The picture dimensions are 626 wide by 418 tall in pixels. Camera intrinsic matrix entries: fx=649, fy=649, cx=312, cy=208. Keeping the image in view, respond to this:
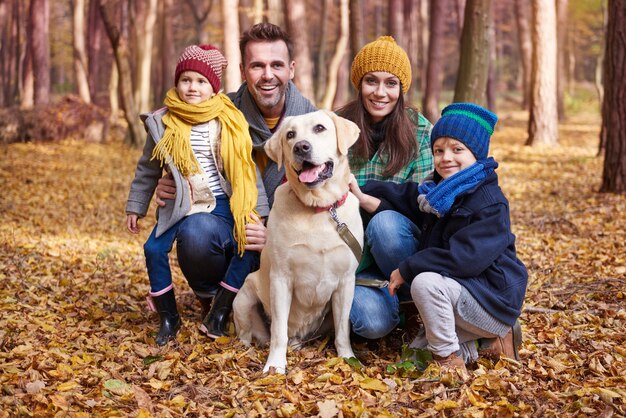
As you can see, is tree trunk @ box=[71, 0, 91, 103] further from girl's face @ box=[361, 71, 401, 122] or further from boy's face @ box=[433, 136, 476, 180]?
boy's face @ box=[433, 136, 476, 180]

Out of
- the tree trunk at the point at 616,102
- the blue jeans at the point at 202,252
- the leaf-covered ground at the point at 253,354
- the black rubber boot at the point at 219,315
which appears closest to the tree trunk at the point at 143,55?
the leaf-covered ground at the point at 253,354

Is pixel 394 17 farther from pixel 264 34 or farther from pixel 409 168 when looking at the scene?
pixel 409 168

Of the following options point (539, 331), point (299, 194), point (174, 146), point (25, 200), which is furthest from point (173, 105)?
point (25, 200)

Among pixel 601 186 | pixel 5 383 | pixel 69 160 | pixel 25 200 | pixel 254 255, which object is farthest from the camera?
pixel 69 160

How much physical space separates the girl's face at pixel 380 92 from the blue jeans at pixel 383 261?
0.73 meters

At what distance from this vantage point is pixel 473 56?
9078 millimetres

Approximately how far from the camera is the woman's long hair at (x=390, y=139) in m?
4.00

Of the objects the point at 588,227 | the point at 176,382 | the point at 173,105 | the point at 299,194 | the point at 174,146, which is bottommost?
the point at 176,382

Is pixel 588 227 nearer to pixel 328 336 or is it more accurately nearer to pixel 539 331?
pixel 539 331

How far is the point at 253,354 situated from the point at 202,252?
2.31 feet

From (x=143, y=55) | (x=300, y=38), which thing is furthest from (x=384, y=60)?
(x=143, y=55)

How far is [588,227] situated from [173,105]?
178 inches

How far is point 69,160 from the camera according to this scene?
12.7 m

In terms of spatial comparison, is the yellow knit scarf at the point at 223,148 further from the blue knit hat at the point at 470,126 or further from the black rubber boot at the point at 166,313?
the blue knit hat at the point at 470,126
